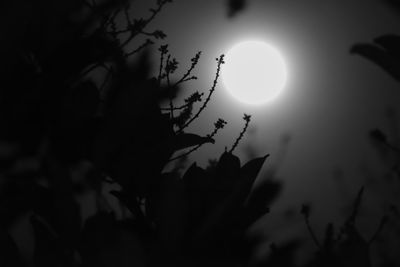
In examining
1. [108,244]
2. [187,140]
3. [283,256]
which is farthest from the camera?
[187,140]

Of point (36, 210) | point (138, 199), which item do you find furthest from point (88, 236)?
point (138, 199)

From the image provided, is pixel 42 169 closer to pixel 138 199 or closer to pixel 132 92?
pixel 132 92

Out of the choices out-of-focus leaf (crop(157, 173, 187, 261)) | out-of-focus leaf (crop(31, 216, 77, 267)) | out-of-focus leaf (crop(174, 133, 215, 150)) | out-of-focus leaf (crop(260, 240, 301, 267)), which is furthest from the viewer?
out-of-focus leaf (crop(174, 133, 215, 150))

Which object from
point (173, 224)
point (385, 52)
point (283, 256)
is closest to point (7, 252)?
point (173, 224)

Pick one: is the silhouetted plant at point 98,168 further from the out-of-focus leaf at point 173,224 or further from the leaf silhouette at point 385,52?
the leaf silhouette at point 385,52

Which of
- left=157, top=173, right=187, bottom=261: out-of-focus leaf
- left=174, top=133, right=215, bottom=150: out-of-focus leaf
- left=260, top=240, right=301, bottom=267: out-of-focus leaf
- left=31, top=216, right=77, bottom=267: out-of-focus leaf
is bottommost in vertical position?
left=260, top=240, right=301, bottom=267: out-of-focus leaf

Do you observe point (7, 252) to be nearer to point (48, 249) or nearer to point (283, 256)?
point (48, 249)

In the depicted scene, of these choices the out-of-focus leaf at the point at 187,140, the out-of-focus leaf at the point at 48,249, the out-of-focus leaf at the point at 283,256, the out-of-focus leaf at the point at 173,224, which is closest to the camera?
the out-of-focus leaf at the point at 283,256

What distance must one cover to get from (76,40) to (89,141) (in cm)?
17

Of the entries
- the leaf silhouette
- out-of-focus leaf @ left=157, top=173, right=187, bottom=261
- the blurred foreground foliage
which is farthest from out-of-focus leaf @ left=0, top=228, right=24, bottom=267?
the leaf silhouette

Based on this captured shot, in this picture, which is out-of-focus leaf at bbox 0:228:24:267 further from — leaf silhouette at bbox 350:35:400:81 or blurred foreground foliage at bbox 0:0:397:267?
leaf silhouette at bbox 350:35:400:81

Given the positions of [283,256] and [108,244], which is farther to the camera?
[108,244]

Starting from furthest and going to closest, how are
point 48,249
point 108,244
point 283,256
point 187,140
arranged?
1. point 187,140
2. point 48,249
3. point 108,244
4. point 283,256

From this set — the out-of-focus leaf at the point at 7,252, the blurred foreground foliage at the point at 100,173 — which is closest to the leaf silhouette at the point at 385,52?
the blurred foreground foliage at the point at 100,173
